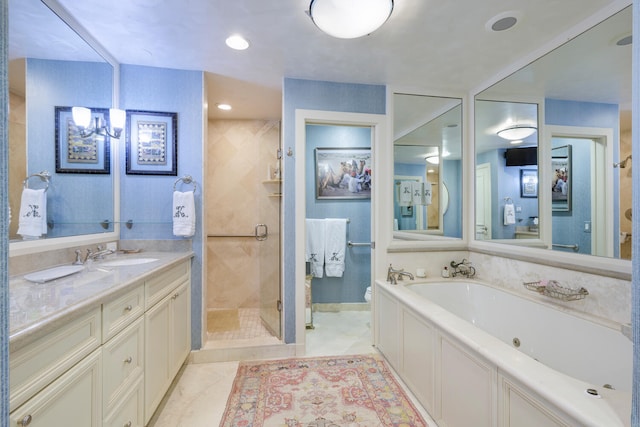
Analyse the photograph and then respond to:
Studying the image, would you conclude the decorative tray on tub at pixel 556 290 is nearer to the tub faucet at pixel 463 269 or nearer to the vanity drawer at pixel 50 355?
the tub faucet at pixel 463 269

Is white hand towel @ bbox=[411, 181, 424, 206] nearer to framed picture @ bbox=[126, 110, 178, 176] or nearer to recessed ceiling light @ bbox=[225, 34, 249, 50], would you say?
recessed ceiling light @ bbox=[225, 34, 249, 50]

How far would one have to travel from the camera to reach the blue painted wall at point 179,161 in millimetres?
2121

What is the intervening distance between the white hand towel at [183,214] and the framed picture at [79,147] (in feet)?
1.78

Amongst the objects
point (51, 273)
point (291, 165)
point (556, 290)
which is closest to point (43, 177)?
point (51, 273)

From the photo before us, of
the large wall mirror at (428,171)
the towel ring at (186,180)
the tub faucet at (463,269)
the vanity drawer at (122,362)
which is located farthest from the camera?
the large wall mirror at (428,171)

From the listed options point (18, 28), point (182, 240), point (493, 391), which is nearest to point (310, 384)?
point (493, 391)

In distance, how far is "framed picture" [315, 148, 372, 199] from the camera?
10.8ft

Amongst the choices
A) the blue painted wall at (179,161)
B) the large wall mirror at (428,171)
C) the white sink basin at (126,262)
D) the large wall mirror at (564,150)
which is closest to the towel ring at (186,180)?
the blue painted wall at (179,161)

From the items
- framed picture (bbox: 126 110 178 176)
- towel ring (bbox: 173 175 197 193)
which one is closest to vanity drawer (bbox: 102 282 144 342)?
towel ring (bbox: 173 175 197 193)

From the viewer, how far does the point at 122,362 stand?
121cm

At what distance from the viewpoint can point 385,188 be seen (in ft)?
8.13

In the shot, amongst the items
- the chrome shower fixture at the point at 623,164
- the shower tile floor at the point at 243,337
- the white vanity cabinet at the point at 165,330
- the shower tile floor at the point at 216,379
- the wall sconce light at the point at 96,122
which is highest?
A: the wall sconce light at the point at 96,122

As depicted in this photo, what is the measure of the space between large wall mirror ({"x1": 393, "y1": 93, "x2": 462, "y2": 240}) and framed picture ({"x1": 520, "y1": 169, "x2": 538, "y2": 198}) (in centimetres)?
56

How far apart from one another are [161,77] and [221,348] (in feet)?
7.53
